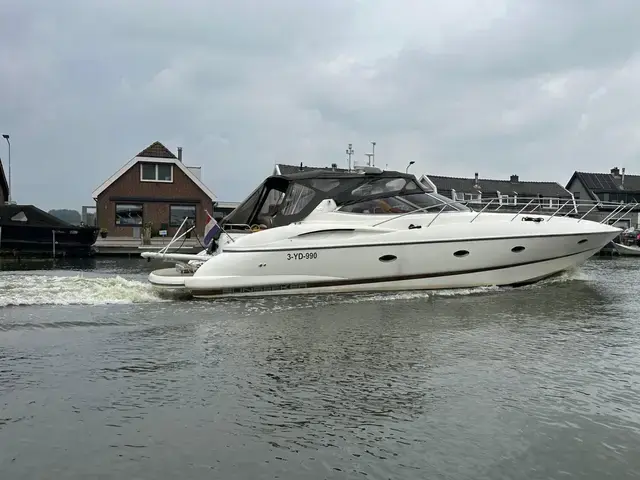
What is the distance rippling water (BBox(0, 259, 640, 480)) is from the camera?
11.7 ft

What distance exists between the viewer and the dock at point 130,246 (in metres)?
24.1

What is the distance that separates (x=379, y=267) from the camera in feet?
34.0

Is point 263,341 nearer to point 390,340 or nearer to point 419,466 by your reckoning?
point 390,340

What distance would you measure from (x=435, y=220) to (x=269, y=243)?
322 cm

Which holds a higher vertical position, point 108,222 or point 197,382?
point 108,222

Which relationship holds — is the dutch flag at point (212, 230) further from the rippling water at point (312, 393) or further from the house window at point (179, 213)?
the house window at point (179, 213)

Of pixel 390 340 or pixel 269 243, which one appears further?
pixel 269 243

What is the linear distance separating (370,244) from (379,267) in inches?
18.2

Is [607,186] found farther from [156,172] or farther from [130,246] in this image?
[130,246]

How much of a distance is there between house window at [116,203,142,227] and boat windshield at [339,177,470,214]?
23.0 metres

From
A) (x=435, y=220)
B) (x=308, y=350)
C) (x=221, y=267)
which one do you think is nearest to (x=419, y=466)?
(x=308, y=350)

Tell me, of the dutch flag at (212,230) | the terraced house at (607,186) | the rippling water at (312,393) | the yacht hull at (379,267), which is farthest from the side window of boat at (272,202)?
the terraced house at (607,186)

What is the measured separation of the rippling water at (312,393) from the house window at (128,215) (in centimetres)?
2384

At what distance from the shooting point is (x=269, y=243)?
10.1 meters
